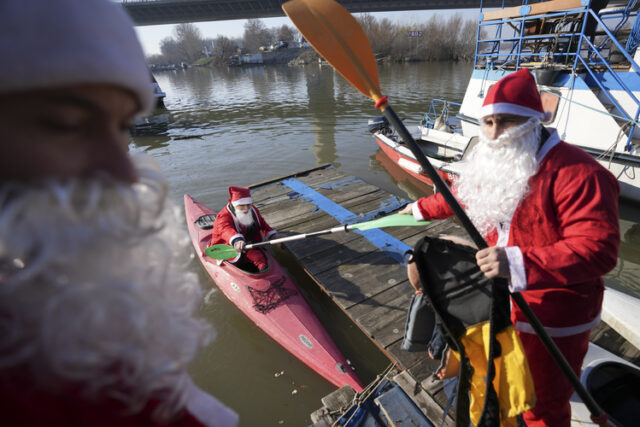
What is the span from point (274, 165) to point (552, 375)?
10.9 meters

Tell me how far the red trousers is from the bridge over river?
108ft

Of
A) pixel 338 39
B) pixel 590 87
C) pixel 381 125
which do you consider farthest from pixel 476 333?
pixel 381 125

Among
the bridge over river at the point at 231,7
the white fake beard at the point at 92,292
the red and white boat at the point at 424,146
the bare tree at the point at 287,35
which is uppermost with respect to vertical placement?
the bare tree at the point at 287,35

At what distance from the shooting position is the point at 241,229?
4969 millimetres

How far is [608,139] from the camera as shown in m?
7.52

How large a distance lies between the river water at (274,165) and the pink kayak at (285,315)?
1.34 feet

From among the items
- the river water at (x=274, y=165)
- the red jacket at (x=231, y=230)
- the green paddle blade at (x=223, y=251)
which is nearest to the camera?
the river water at (x=274, y=165)

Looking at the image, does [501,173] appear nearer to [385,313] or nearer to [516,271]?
[516,271]

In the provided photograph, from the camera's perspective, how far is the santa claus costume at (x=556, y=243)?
1.65 metres

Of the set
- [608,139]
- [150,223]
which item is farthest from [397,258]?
[608,139]

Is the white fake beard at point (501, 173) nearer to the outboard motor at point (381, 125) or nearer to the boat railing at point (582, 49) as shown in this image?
the boat railing at point (582, 49)

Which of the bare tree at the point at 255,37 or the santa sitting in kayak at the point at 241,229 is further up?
the bare tree at the point at 255,37

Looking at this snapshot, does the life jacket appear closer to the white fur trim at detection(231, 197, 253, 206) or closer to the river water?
the river water

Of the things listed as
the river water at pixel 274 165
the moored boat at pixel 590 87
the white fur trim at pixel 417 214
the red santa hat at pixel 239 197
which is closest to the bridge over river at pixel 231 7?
the river water at pixel 274 165
